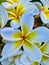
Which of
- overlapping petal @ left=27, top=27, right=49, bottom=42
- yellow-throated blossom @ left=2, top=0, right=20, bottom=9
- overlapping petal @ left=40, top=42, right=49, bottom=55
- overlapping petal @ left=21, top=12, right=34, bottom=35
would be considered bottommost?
overlapping petal @ left=40, top=42, right=49, bottom=55

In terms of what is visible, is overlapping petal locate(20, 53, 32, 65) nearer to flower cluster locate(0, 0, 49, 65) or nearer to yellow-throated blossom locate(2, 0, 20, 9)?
flower cluster locate(0, 0, 49, 65)

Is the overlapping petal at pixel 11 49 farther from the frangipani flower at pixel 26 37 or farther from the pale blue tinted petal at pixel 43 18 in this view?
the pale blue tinted petal at pixel 43 18

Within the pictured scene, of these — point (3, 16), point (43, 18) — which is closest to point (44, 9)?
point (43, 18)

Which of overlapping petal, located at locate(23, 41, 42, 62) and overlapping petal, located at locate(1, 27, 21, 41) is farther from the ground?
overlapping petal, located at locate(1, 27, 21, 41)

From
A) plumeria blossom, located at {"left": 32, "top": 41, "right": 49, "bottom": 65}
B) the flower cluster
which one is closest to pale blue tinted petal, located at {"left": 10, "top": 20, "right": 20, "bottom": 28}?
the flower cluster

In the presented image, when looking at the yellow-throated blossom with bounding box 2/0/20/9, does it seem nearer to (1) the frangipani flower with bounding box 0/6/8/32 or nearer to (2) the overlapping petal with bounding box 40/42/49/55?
(1) the frangipani flower with bounding box 0/6/8/32

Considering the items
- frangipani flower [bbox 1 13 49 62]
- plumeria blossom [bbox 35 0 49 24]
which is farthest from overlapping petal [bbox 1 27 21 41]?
plumeria blossom [bbox 35 0 49 24]

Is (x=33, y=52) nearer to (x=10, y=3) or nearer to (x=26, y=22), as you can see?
(x=26, y=22)

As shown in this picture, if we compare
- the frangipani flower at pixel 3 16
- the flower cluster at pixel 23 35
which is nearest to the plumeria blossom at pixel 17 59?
the flower cluster at pixel 23 35
